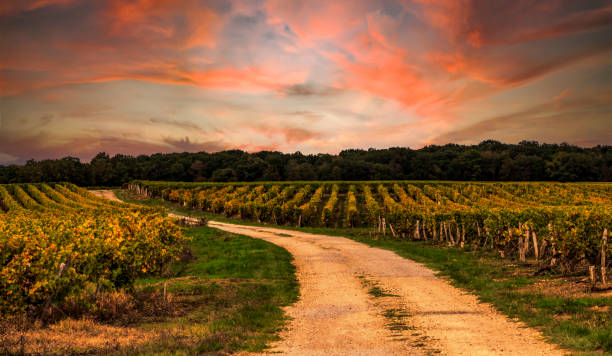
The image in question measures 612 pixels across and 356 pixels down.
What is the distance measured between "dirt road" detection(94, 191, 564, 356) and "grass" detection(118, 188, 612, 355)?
53 centimetres

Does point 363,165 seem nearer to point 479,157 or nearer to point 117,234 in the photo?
point 479,157

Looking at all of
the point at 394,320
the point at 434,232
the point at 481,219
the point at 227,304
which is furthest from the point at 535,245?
the point at 227,304

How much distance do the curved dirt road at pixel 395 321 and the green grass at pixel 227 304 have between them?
27.9 inches

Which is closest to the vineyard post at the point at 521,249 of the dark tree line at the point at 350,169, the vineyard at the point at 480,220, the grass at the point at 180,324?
the vineyard at the point at 480,220

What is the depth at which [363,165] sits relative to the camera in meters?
129

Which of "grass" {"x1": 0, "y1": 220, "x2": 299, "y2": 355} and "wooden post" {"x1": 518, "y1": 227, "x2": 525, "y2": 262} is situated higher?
"wooden post" {"x1": 518, "y1": 227, "x2": 525, "y2": 262}

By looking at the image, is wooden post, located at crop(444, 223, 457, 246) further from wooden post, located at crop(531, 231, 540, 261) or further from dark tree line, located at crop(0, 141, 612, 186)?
dark tree line, located at crop(0, 141, 612, 186)

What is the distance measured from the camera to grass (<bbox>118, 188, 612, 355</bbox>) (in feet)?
27.9

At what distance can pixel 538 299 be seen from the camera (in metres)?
11.7

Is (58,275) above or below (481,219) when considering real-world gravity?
below

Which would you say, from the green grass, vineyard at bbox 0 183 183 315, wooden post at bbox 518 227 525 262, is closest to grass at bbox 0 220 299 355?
the green grass

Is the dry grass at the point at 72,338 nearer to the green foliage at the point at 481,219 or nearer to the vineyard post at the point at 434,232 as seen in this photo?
the green foliage at the point at 481,219

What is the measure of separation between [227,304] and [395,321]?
5.32 metres

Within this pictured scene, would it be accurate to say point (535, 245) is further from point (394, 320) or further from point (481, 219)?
point (394, 320)
